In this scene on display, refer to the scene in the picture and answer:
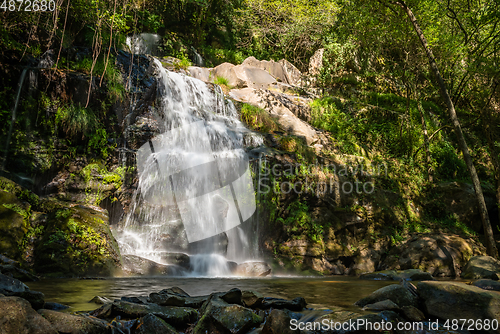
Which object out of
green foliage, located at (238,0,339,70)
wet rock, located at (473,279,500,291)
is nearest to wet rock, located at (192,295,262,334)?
wet rock, located at (473,279,500,291)

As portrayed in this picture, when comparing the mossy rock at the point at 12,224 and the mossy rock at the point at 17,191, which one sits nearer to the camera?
the mossy rock at the point at 12,224

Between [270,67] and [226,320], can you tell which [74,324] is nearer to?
[226,320]

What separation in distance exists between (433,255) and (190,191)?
7.12 meters

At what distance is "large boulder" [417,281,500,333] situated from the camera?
9.91 ft

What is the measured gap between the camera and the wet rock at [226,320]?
2.81m

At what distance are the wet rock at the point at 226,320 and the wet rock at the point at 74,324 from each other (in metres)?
0.81

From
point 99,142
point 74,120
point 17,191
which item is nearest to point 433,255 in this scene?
point 99,142

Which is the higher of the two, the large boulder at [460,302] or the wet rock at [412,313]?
the large boulder at [460,302]

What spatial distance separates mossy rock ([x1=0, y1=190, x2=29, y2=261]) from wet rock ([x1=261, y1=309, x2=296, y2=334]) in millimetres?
5092

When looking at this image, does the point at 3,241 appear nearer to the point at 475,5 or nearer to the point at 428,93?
the point at 475,5

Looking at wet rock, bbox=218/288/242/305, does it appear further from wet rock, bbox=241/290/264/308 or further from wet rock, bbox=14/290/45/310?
wet rock, bbox=14/290/45/310

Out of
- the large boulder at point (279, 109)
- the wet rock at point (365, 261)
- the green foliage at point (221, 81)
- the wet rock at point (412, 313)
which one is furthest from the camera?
the green foliage at point (221, 81)

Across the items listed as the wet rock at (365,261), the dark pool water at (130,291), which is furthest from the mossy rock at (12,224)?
the wet rock at (365,261)

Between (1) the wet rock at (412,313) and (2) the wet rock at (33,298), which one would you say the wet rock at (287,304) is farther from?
(2) the wet rock at (33,298)
